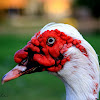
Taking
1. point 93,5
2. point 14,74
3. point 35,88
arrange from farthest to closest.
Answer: point 93,5
point 35,88
point 14,74

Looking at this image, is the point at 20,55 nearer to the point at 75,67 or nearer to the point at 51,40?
the point at 51,40

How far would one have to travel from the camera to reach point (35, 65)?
2.75 metres

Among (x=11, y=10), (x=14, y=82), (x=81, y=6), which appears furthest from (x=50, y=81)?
(x=11, y=10)

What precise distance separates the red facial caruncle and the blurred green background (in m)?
1.76

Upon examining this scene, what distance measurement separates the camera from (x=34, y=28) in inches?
928

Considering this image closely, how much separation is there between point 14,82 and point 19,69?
4962mm

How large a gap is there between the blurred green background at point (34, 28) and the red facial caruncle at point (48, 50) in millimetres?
1759

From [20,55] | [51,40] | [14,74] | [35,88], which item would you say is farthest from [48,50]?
[35,88]

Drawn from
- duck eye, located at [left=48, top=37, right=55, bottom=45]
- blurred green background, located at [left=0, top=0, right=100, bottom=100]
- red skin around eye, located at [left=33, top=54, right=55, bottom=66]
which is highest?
duck eye, located at [left=48, top=37, right=55, bottom=45]

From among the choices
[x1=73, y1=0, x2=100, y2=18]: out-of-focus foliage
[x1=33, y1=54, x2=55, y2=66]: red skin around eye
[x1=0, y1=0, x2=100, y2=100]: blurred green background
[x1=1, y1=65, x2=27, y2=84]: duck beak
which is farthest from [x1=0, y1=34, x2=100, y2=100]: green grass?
[x1=73, y1=0, x2=100, y2=18]: out-of-focus foliage

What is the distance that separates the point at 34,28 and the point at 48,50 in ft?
68.8

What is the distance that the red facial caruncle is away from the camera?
2718 mm

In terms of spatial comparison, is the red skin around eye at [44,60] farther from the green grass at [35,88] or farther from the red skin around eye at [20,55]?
the green grass at [35,88]

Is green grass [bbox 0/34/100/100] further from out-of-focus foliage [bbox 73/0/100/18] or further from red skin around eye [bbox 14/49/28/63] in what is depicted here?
out-of-focus foliage [bbox 73/0/100/18]
